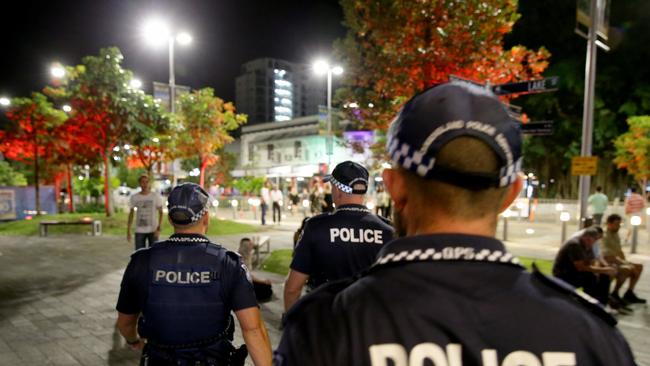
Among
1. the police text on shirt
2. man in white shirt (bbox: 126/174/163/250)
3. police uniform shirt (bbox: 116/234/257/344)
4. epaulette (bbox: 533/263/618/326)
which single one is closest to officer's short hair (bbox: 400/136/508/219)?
epaulette (bbox: 533/263/618/326)

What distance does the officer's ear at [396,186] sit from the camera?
1.20m

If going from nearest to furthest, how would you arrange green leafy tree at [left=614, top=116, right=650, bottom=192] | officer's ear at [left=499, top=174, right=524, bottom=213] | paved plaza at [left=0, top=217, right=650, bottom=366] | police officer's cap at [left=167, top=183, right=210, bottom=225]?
officer's ear at [left=499, top=174, right=524, bottom=213]
police officer's cap at [left=167, top=183, right=210, bottom=225]
paved plaza at [left=0, top=217, right=650, bottom=366]
green leafy tree at [left=614, top=116, right=650, bottom=192]

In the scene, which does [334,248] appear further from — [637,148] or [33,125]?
[637,148]

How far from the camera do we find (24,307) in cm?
710

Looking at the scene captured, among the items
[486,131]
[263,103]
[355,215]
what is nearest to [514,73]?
[355,215]

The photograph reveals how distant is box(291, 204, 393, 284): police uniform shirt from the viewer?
3.38m

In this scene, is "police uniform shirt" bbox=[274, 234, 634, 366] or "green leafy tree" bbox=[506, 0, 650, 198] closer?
"police uniform shirt" bbox=[274, 234, 634, 366]

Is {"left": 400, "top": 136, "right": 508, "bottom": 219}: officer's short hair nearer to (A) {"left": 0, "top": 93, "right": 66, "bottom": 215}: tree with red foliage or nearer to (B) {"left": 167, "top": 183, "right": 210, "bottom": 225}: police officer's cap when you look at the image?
(B) {"left": 167, "top": 183, "right": 210, "bottom": 225}: police officer's cap

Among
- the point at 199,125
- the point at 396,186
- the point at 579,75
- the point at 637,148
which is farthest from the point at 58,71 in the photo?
the point at 579,75

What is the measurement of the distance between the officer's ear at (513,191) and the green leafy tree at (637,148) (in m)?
26.9

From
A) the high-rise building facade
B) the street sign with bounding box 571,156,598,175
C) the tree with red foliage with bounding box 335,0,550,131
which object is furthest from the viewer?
the high-rise building facade

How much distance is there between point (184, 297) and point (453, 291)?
74.8 inches

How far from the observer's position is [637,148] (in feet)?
77.6

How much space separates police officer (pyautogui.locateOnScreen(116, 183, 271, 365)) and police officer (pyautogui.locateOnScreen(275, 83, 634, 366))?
1.57 m
